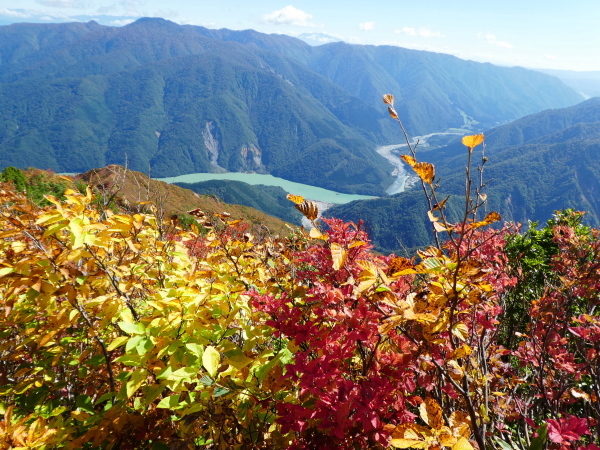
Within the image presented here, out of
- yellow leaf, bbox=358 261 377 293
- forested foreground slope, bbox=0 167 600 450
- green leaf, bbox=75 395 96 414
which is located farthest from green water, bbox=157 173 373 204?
yellow leaf, bbox=358 261 377 293

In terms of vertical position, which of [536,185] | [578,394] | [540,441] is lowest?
[536,185]

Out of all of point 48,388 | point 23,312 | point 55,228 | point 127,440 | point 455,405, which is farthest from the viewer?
point 455,405

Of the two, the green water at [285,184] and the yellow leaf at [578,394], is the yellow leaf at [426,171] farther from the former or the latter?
the green water at [285,184]

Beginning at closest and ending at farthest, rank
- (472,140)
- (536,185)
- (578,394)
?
(472,140) < (578,394) < (536,185)

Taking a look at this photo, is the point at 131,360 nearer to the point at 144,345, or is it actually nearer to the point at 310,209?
the point at 144,345

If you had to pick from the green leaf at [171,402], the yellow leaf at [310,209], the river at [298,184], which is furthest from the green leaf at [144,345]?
the river at [298,184]

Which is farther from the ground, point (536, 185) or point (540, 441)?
point (540, 441)

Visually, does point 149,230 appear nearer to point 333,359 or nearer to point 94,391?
point 94,391

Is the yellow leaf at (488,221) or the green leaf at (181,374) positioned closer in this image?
the yellow leaf at (488,221)

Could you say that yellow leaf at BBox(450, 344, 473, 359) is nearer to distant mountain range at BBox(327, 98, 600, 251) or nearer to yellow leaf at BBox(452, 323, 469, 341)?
yellow leaf at BBox(452, 323, 469, 341)

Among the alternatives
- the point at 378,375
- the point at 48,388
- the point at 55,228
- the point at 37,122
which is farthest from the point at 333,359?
the point at 37,122

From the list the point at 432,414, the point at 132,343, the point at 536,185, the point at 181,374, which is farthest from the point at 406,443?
the point at 536,185
